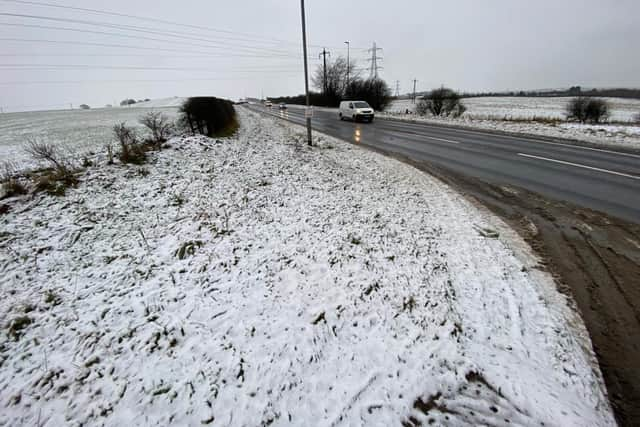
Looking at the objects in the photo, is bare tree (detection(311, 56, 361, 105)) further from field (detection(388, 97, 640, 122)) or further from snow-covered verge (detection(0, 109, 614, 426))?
snow-covered verge (detection(0, 109, 614, 426))

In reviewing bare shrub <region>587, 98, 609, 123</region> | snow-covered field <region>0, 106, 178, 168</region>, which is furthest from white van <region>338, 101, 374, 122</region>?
bare shrub <region>587, 98, 609, 123</region>

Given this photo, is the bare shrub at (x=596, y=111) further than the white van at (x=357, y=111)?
No

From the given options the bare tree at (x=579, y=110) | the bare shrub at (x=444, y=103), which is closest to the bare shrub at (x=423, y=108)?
the bare shrub at (x=444, y=103)

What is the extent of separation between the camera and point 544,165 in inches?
331

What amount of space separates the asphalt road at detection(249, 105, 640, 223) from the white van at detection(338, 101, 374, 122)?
917cm

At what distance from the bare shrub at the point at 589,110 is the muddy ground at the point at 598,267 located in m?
21.2

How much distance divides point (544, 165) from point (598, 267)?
6.21m

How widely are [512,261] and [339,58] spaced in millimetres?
55760

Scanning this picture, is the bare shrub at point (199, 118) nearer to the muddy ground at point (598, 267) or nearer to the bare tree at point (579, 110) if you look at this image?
the muddy ground at point (598, 267)

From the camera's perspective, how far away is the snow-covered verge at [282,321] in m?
2.25

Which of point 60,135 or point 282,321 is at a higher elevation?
point 60,135

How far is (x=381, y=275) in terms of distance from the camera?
3742 millimetres

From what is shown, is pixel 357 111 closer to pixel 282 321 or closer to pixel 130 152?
pixel 130 152

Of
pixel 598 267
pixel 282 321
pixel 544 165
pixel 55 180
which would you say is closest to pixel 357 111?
pixel 544 165
